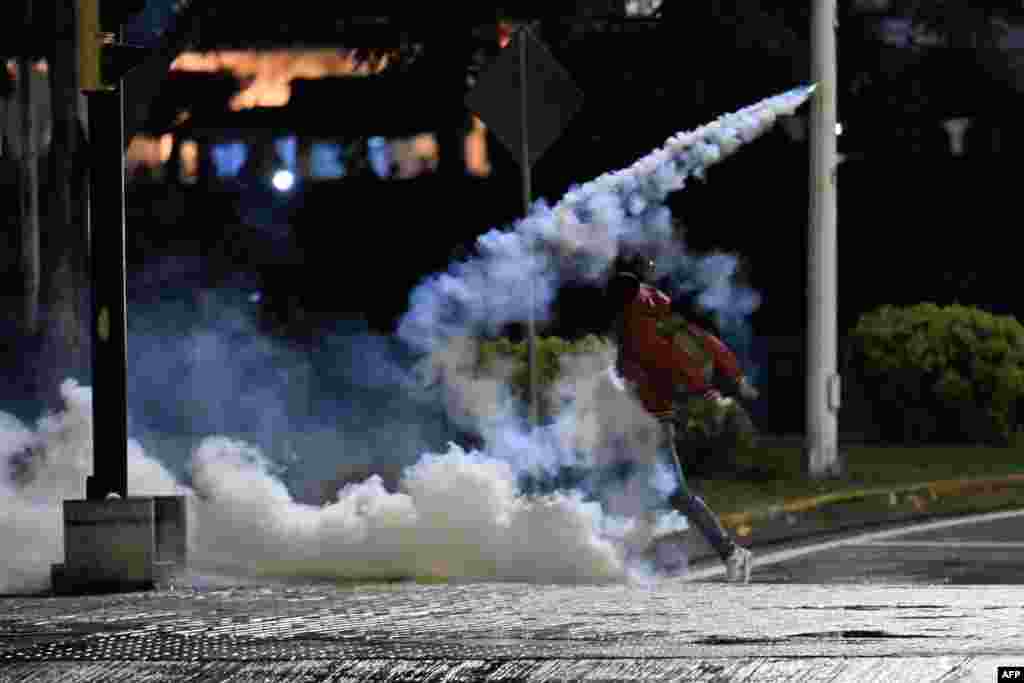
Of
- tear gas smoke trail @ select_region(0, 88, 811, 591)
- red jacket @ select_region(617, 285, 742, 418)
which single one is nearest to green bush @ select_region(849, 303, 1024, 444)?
tear gas smoke trail @ select_region(0, 88, 811, 591)

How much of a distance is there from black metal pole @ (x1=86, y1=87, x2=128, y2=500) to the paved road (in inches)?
31.5

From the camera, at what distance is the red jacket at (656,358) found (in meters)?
14.3

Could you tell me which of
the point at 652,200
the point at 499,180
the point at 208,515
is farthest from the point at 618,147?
the point at 208,515

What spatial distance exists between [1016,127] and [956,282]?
2482 mm

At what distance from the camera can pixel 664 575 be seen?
16172mm

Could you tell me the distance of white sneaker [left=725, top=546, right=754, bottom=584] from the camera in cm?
1484

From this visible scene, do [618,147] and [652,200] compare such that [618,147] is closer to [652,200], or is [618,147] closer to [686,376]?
[652,200]

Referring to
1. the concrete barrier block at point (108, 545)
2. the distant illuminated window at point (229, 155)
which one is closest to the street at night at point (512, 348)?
the concrete barrier block at point (108, 545)

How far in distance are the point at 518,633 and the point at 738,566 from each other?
13.0ft

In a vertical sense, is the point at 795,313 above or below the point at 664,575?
above

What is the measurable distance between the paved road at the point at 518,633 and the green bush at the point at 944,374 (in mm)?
13366

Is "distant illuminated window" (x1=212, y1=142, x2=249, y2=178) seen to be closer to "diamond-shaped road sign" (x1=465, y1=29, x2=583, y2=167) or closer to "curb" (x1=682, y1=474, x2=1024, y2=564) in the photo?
"curb" (x1=682, y1=474, x2=1024, y2=564)

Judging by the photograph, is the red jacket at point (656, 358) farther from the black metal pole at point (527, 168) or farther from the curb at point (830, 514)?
the curb at point (830, 514)

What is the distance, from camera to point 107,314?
43.8 ft
